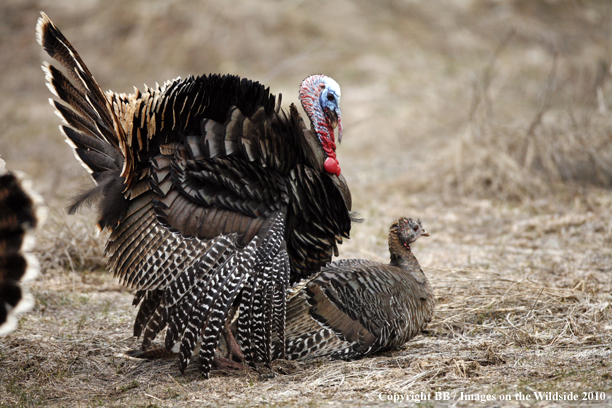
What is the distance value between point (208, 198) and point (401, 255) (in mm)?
1527

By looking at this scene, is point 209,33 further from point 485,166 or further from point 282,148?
point 282,148

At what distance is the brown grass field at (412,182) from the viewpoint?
3.50 metres

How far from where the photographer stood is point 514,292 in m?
4.70

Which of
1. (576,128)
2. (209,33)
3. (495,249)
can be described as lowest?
(495,249)

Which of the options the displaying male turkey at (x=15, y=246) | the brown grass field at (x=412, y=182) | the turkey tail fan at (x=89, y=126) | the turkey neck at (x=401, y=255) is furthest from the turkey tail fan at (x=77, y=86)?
the turkey neck at (x=401, y=255)

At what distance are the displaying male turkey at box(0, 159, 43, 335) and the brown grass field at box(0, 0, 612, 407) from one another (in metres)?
0.77

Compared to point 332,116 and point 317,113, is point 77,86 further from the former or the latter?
point 332,116

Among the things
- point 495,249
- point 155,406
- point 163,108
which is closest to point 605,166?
point 495,249

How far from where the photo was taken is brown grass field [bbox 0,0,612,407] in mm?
3496

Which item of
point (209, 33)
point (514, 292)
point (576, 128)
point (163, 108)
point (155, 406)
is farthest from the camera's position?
point (209, 33)

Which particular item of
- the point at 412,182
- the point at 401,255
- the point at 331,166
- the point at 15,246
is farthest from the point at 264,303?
the point at 412,182

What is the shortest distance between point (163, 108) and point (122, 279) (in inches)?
43.4

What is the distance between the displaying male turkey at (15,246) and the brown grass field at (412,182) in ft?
2.54

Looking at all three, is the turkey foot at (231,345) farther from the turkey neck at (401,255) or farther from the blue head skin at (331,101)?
the blue head skin at (331,101)
